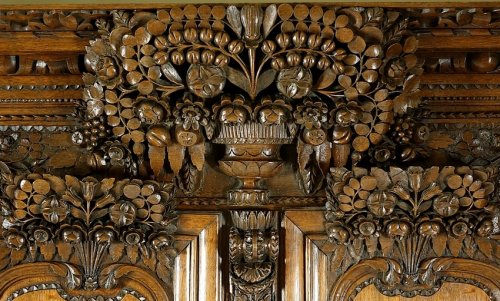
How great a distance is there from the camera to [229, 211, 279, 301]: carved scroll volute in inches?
46.1

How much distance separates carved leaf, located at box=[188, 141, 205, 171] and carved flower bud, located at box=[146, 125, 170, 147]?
4 centimetres

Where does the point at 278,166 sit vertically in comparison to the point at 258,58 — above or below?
below

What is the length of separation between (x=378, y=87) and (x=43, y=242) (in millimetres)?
480

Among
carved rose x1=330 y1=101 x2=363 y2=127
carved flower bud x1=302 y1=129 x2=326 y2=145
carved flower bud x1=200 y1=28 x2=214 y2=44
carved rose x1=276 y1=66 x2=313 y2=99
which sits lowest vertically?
carved flower bud x1=302 y1=129 x2=326 y2=145

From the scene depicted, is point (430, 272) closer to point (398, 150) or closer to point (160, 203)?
point (398, 150)

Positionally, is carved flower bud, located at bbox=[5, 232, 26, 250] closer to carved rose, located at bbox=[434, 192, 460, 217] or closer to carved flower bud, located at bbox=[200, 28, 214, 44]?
carved flower bud, located at bbox=[200, 28, 214, 44]

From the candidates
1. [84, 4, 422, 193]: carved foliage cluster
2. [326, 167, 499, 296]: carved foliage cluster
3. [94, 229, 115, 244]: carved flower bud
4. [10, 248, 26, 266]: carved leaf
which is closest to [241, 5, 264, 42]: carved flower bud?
[84, 4, 422, 193]: carved foliage cluster

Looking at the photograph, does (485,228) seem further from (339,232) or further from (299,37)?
(299,37)

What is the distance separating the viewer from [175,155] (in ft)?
3.79

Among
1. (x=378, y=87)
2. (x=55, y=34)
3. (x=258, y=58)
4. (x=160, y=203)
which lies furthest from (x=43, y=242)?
(x=378, y=87)

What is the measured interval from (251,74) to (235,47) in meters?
0.04

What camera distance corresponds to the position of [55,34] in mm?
1150

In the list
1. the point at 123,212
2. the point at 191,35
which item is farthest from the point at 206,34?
the point at 123,212

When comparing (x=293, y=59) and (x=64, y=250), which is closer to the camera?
(x=293, y=59)
